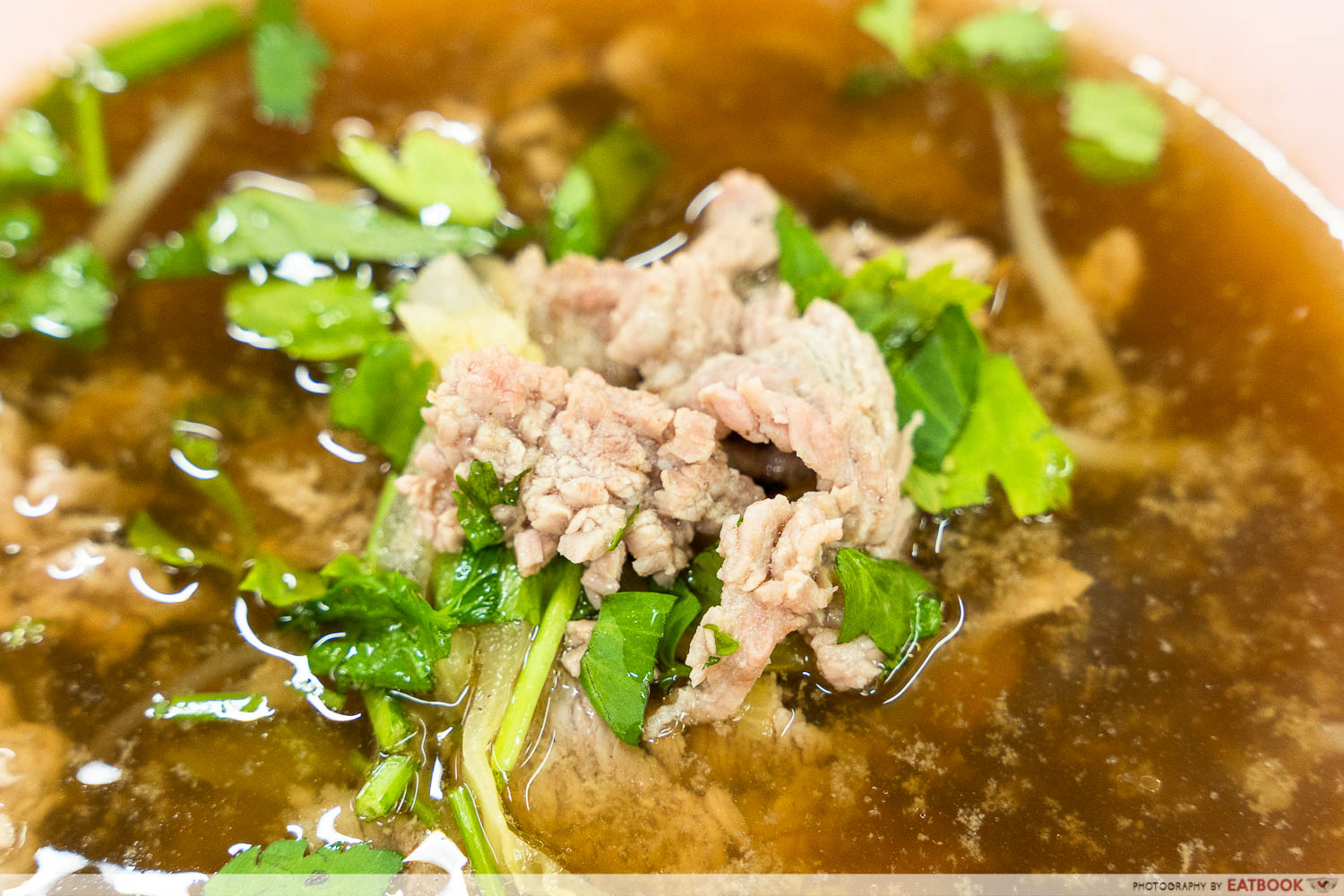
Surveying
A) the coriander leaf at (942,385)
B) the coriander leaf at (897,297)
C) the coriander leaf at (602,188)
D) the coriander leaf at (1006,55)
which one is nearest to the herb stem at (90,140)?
the coriander leaf at (602,188)

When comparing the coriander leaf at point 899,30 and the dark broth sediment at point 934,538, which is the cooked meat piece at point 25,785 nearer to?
the dark broth sediment at point 934,538

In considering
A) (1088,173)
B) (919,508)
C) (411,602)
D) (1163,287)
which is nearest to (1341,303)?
(1163,287)

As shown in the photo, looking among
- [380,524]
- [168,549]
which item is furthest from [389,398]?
[168,549]

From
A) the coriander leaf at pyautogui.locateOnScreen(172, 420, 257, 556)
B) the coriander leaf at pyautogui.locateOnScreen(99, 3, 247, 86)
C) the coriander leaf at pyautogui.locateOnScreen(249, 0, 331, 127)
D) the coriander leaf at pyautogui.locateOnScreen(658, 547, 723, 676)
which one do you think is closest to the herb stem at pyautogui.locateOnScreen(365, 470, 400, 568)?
the coriander leaf at pyautogui.locateOnScreen(172, 420, 257, 556)

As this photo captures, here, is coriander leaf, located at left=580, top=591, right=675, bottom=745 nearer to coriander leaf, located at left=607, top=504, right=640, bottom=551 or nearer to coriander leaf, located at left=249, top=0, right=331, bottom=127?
coriander leaf, located at left=607, top=504, right=640, bottom=551

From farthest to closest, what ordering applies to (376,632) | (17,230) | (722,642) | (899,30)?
1. (899,30)
2. (17,230)
3. (376,632)
4. (722,642)

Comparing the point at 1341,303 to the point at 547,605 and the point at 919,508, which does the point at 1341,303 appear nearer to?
the point at 919,508

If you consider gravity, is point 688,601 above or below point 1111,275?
below

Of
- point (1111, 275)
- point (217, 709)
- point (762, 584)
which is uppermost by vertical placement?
point (1111, 275)

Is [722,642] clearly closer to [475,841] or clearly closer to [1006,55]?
[475,841]
